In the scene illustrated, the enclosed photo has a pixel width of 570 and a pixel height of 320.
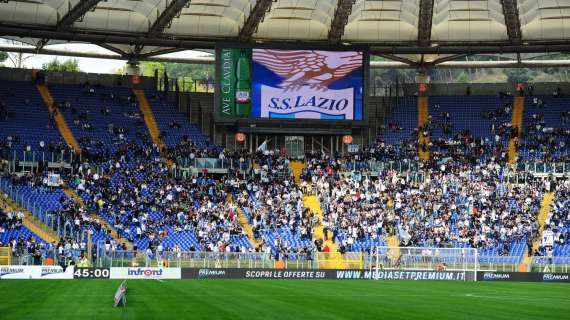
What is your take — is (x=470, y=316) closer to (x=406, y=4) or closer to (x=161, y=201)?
(x=161, y=201)

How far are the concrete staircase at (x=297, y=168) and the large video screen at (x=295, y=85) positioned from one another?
4.40 meters

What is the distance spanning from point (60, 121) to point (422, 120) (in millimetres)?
30356

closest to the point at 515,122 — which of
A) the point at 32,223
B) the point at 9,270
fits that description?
the point at 32,223

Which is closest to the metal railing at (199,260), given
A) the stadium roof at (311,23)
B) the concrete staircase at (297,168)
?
the concrete staircase at (297,168)

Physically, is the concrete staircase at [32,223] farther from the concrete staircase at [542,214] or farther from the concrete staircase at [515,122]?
the concrete staircase at [515,122]

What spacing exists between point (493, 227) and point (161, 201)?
2336 centimetres

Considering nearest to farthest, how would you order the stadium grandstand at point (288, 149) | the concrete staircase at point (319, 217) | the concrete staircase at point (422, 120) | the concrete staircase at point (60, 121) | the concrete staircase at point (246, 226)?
the stadium grandstand at point (288, 149) < the concrete staircase at point (246, 226) < the concrete staircase at point (319, 217) < the concrete staircase at point (60, 121) < the concrete staircase at point (422, 120)

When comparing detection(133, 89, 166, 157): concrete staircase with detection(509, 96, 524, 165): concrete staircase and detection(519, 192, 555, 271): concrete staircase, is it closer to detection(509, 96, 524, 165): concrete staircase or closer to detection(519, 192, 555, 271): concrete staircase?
detection(509, 96, 524, 165): concrete staircase

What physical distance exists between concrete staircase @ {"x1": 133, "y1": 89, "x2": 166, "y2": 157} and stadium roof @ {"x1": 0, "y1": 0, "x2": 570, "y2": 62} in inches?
247

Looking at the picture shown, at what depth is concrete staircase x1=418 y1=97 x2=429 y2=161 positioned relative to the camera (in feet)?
253

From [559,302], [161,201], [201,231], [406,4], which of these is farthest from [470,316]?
[406,4]

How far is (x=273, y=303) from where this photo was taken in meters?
30.7

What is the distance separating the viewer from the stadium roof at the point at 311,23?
2702 inches

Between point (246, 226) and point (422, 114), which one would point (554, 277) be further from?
point (422, 114)
